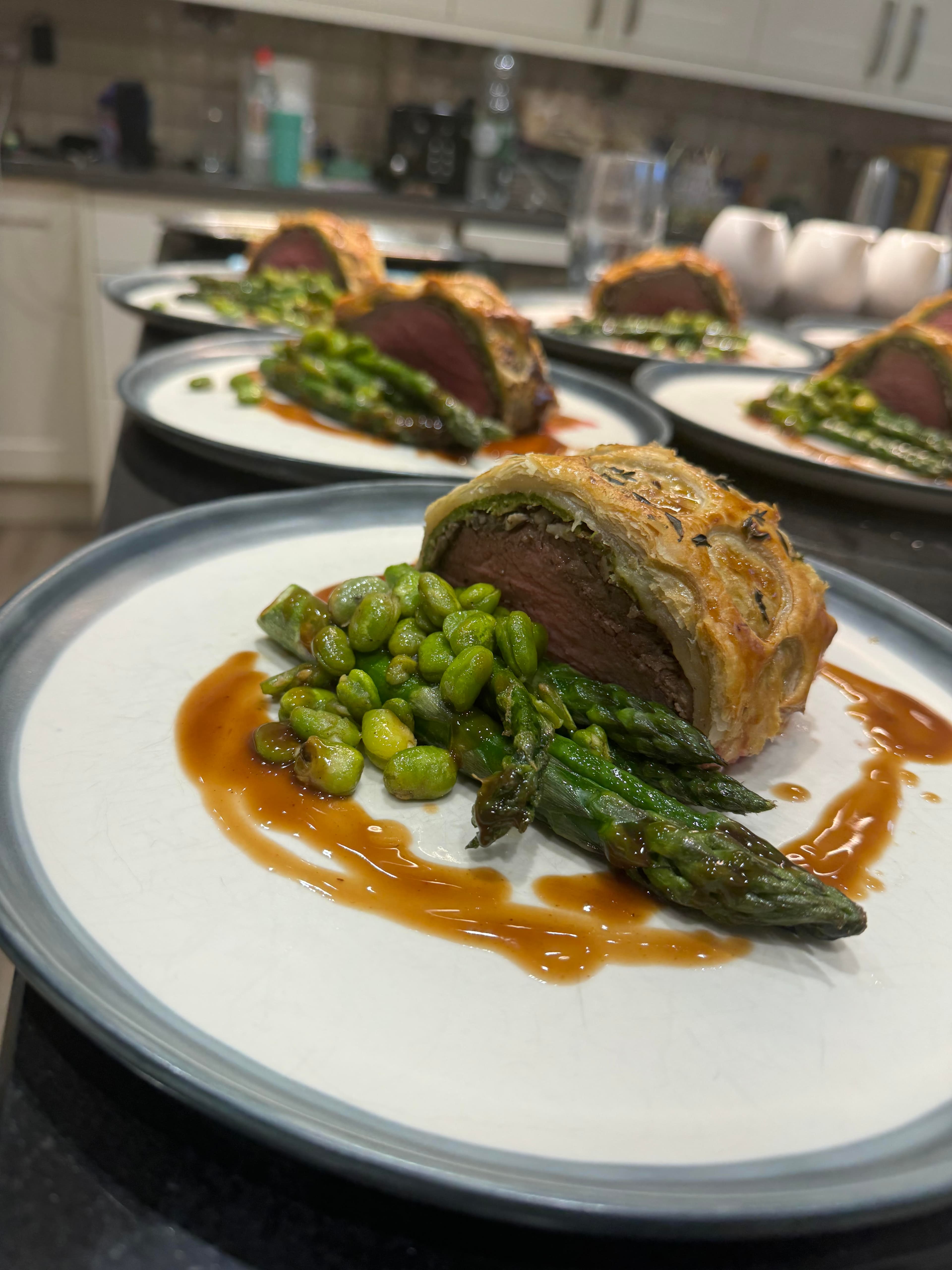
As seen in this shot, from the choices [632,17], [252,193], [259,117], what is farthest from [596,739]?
[632,17]

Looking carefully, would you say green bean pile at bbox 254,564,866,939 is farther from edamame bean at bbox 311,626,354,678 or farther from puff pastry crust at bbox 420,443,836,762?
puff pastry crust at bbox 420,443,836,762

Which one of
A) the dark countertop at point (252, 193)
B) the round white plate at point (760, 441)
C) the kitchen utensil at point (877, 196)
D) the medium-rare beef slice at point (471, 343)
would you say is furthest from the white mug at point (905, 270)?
the dark countertop at point (252, 193)

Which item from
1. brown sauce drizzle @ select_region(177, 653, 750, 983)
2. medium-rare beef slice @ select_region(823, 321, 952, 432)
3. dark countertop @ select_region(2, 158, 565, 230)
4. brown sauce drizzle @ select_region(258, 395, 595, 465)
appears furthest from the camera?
dark countertop @ select_region(2, 158, 565, 230)

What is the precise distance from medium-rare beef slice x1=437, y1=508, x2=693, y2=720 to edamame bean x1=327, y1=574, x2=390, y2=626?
262mm

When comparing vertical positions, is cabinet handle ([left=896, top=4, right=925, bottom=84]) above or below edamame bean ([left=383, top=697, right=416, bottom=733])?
above

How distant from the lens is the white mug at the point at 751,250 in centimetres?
642

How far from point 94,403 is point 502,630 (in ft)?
26.6

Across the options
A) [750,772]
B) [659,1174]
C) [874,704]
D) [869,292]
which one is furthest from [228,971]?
[869,292]

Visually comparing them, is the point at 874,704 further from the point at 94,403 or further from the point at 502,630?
the point at 94,403

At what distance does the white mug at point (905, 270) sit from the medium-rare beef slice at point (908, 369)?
2673mm

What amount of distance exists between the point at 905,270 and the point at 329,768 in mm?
6378

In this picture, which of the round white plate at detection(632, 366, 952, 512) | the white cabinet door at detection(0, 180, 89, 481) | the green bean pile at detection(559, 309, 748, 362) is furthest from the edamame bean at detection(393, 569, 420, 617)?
the white cabinet door at detection(0, 180, 89, 481)

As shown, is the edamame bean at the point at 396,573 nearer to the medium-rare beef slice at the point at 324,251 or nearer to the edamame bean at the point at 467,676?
the edamame bean at the point at 467,676

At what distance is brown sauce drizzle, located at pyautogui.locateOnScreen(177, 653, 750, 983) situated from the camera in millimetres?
1509
